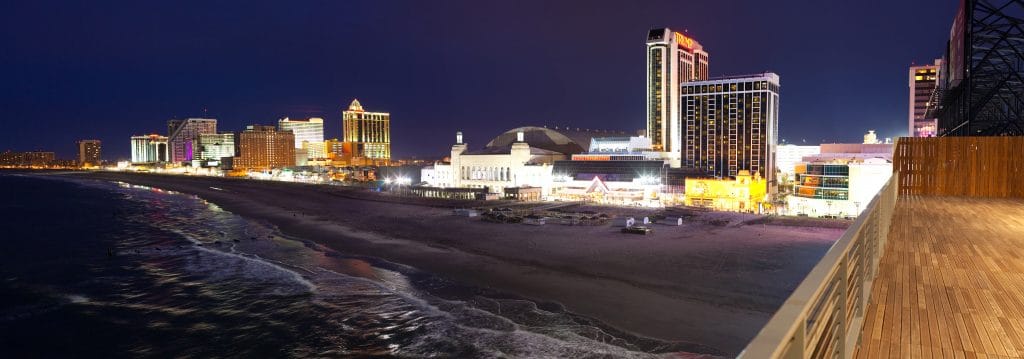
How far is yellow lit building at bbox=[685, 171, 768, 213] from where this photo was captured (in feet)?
207

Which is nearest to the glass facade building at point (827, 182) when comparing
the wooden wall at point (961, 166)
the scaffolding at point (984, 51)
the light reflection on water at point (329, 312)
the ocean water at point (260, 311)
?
the scaffolding at point (984, 51)

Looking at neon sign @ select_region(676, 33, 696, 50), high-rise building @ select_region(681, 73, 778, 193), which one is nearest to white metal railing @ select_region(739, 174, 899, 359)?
high-rise building @ select_region(681, 73, 778, 193)

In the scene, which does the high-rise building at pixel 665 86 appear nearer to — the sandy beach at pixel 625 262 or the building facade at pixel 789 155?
the building facade at pixel 789 155

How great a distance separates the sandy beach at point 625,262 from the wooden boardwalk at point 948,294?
731cm

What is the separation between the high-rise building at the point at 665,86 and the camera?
10019 centimetres

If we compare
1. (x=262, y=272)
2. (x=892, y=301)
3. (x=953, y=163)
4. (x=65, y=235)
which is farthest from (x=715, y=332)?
(x=65, y=235)

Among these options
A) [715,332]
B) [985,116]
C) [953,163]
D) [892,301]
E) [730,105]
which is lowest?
[715,332]

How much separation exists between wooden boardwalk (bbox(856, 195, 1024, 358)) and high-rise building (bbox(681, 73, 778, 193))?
8119 centimetres

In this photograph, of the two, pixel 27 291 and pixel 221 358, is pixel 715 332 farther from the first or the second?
pixel 27 291

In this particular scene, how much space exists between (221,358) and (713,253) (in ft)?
77.2

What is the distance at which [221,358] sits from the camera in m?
15.9

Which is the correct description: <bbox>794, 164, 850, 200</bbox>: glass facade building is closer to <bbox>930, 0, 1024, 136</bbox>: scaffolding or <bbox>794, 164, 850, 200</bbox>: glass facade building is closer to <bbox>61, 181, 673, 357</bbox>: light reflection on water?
<bbox>930, 0, 1024, 136</bbox>: scaffolding

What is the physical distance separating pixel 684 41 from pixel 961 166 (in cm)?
9113

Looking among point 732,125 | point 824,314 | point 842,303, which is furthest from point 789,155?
point 824,314
